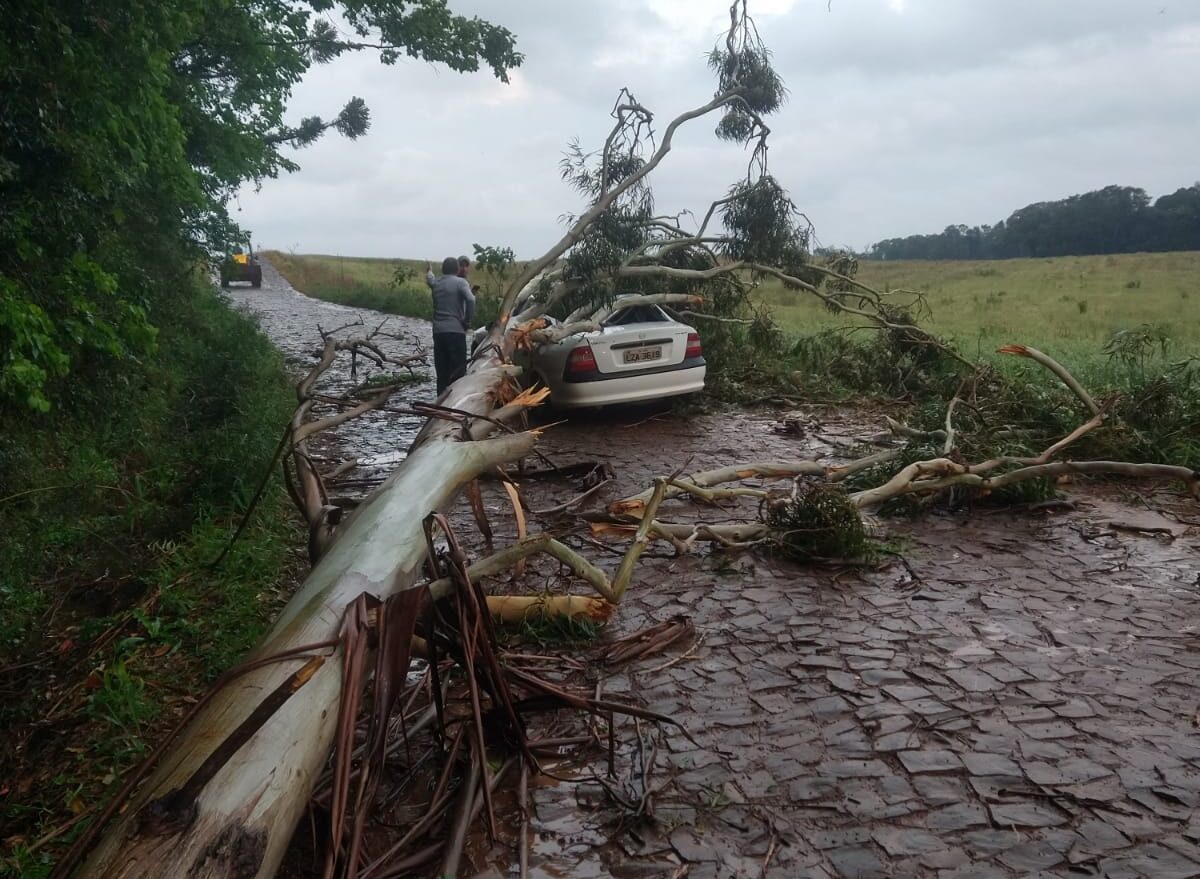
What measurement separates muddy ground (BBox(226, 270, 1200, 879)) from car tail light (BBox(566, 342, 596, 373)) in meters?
3.47

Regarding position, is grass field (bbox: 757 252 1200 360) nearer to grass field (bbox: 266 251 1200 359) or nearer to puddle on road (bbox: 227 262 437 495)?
grass field (bbox: 266 251 1200 359)

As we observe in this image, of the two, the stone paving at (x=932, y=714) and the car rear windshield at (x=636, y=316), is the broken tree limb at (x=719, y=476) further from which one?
the car rear windshield at (x=636, y=316)

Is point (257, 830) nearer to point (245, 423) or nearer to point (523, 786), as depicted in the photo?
point (523, 786)

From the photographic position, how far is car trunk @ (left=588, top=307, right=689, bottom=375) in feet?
31.0

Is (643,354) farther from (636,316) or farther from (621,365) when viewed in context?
(636,316)

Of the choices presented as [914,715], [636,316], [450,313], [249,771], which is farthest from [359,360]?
[249,771]

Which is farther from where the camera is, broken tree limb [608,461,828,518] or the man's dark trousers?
the man's dark trousers

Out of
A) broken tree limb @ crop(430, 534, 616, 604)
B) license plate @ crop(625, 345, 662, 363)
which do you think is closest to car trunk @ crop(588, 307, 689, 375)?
license plate @ crop(625, 345, 662, 363)

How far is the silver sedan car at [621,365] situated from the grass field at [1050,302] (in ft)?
14.2

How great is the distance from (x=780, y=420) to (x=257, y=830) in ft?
29.0

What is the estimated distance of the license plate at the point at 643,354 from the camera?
378 inches

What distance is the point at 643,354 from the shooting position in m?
9.71

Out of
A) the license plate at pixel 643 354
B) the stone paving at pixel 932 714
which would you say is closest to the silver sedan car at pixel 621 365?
the license plate at pixel 643 354

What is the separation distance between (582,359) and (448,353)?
109 inches
